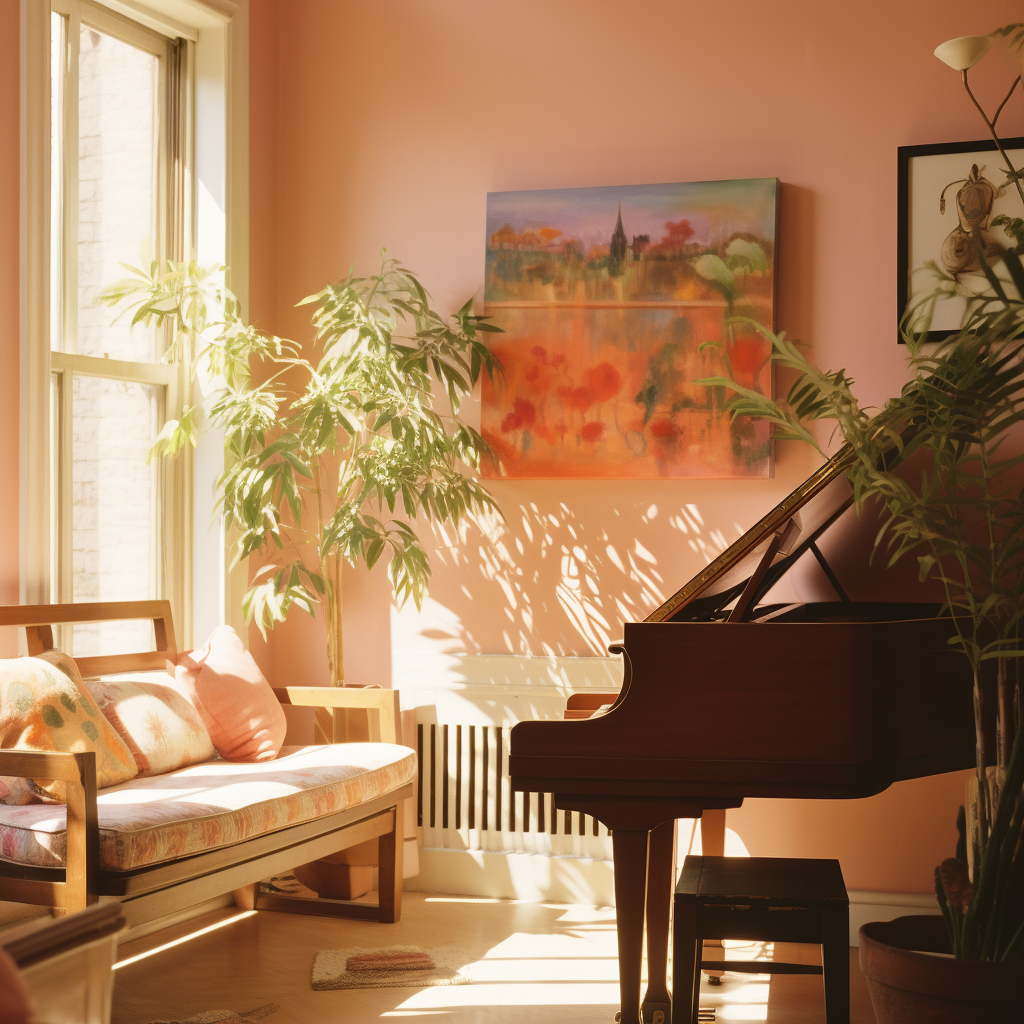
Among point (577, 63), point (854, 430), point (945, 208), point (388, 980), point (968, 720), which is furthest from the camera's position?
point (577, 63)

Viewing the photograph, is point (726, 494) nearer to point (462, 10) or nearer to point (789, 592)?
point (789, 592)

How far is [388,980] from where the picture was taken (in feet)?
10.6

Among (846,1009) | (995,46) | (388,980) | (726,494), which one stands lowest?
(388,980)

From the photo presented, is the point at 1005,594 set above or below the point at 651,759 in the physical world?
above

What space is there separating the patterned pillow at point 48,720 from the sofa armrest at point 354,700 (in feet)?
2.73

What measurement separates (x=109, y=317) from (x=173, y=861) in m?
1.89

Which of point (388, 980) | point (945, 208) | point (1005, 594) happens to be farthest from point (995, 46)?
point (388, 980)

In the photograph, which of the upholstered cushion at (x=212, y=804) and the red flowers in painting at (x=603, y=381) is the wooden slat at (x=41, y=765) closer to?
the upholstered cushion at (x=212, y=804)

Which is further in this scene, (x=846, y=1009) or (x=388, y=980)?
(x=388, y=980)

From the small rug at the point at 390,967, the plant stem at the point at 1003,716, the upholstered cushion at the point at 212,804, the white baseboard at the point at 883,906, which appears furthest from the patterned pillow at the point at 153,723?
the plant stem at the point at 1003,716

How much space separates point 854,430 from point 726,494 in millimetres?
1271

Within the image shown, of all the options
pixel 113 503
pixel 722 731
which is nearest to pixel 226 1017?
pixel 722 731

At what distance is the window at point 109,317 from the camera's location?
360 centimetres

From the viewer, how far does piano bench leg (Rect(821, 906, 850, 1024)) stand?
249cm
